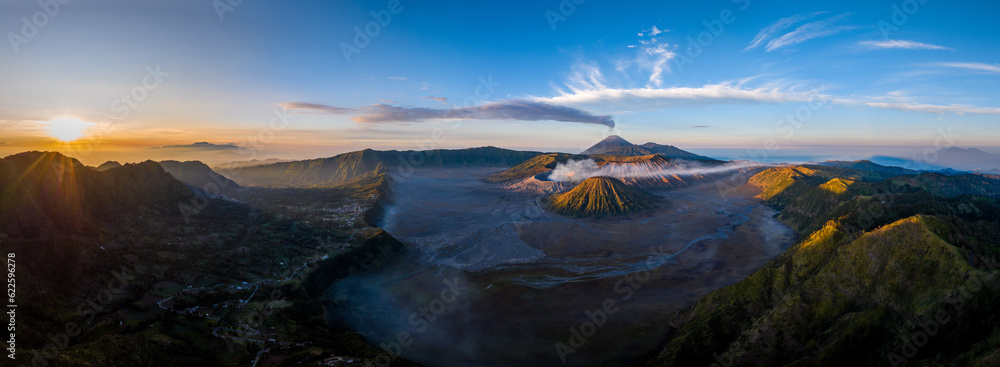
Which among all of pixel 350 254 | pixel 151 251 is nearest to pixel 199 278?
pixel 151 251

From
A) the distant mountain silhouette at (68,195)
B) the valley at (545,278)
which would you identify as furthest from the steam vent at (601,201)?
the distant mountain silhouette at (68,195)

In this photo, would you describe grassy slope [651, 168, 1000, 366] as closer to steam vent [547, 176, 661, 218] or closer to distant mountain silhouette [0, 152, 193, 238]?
steam vent [547, 176, 661, 218]

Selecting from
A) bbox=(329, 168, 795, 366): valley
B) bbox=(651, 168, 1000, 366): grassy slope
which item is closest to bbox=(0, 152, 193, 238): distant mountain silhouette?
bbox=(329, 168, 795, 366): valley

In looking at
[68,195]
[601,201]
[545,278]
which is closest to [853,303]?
[545,278]

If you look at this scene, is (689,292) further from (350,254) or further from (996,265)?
(350,254)

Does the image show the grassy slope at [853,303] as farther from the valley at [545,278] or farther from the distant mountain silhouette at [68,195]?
the distant mountain silhouette at [68,195]

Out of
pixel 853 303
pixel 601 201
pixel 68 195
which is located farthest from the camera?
pixel 601 201

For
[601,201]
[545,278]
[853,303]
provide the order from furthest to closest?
[601,201] → [545,278] → [853,303]

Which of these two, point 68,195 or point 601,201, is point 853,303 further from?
point 68,195
